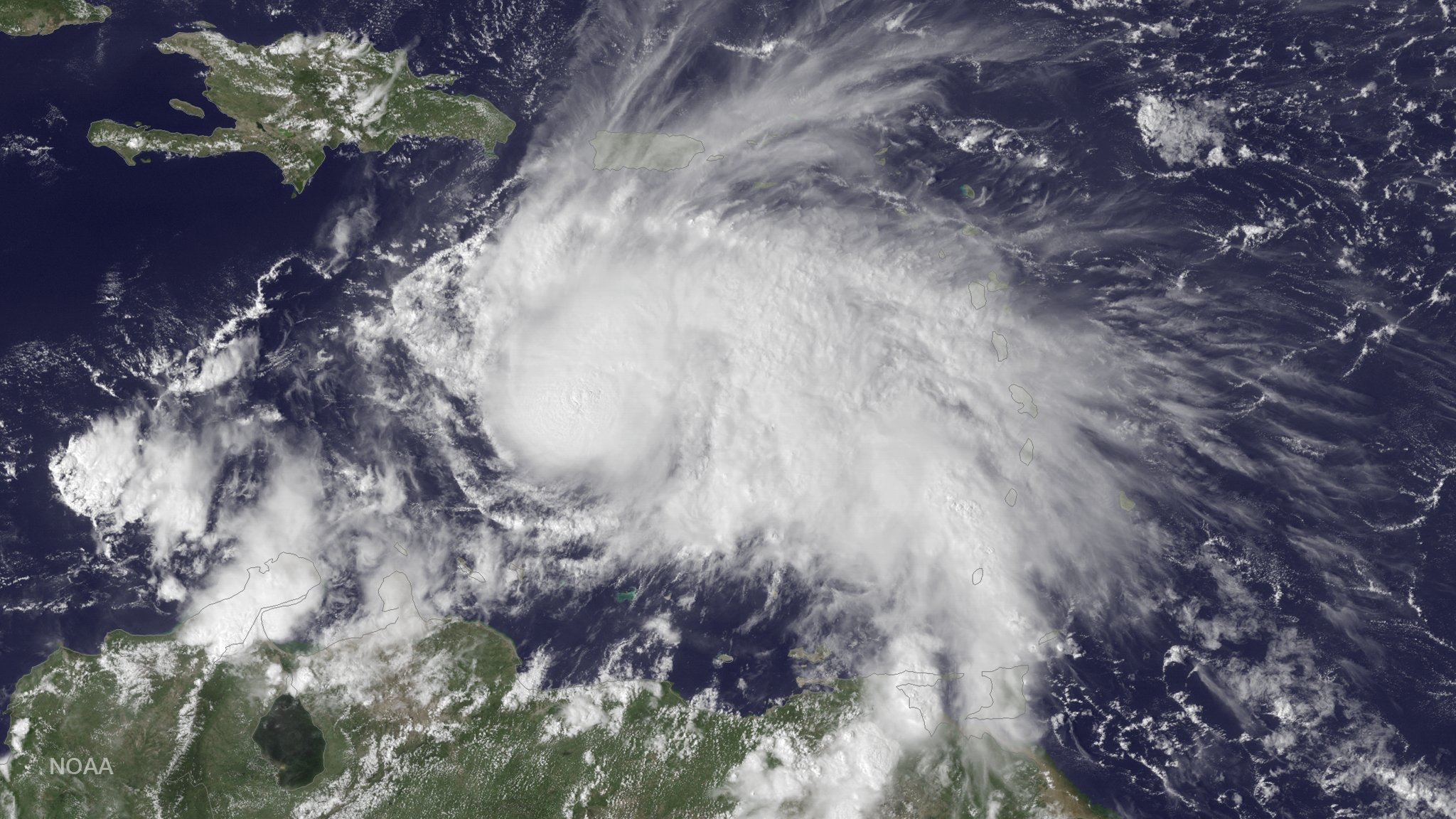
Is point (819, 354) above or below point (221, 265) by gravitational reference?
below

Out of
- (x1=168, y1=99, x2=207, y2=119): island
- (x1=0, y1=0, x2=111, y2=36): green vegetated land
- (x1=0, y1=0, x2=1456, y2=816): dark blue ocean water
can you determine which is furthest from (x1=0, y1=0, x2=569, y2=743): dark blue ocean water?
(x1=0, y1=0, x2=111, y2=36): green vegetated land

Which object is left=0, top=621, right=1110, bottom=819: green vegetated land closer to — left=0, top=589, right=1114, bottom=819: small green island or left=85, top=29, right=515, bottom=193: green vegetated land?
left=0, top=589, right=1114, bottom=819: small green island

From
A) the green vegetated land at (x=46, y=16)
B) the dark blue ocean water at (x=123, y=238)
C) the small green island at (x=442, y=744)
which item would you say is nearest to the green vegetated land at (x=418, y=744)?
the small green island at (x=442, y=744)

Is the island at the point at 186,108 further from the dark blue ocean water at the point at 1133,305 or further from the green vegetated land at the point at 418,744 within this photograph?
the green vegetated land at the point at 418,744

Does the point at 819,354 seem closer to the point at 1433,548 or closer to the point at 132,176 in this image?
the point at 1433,548

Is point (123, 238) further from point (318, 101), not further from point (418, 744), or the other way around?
point (418, 744)

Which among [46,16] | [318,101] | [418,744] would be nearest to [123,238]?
[318,101]

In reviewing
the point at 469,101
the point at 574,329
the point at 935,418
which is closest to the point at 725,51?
the point at 469,101

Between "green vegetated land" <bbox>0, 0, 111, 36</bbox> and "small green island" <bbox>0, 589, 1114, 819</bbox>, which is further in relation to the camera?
"green vegetated land" <bbox>0, 0, 111, 36</bbox>
